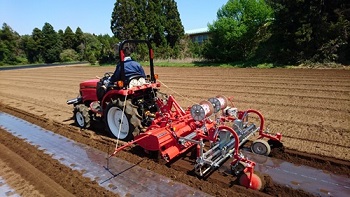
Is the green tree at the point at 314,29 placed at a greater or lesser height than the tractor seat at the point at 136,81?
greater

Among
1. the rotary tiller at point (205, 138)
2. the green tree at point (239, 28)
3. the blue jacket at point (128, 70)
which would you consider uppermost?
the green tree at point (239, 28)

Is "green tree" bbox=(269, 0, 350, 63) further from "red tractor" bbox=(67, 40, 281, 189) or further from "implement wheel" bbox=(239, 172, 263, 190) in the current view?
"implement wheel" bbox=(239, 172, 263, 190)

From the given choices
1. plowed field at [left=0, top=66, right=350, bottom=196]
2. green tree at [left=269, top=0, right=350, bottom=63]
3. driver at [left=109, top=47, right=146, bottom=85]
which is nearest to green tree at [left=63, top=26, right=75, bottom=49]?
plowed field at [left=0, top=66, right=350, bottom=196]

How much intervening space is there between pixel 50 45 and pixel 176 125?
200 ft

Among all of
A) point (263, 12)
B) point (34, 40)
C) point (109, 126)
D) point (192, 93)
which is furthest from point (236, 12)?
point (34, 40)

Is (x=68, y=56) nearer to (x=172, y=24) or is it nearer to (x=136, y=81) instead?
(x=172, y=24)

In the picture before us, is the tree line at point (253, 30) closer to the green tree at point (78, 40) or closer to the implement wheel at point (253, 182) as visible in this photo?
the implement wheel at point (253, 182)

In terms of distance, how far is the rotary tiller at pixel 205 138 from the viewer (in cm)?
386

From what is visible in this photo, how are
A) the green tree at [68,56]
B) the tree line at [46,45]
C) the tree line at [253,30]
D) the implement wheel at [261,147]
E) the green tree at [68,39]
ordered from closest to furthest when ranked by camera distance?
the implement wheel at [261,147]
the tree line at [253,30]
the green tree at [68,56]
the tree line at [46,45]
the green tree at [68,39]

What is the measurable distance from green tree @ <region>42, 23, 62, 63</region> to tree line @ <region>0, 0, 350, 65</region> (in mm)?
22442

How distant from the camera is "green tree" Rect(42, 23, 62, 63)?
56656 mm

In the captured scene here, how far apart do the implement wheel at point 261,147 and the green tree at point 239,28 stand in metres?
18.6

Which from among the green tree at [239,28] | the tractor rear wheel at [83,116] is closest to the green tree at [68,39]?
the green tree at [239,28]

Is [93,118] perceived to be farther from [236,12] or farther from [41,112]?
[236,12]
